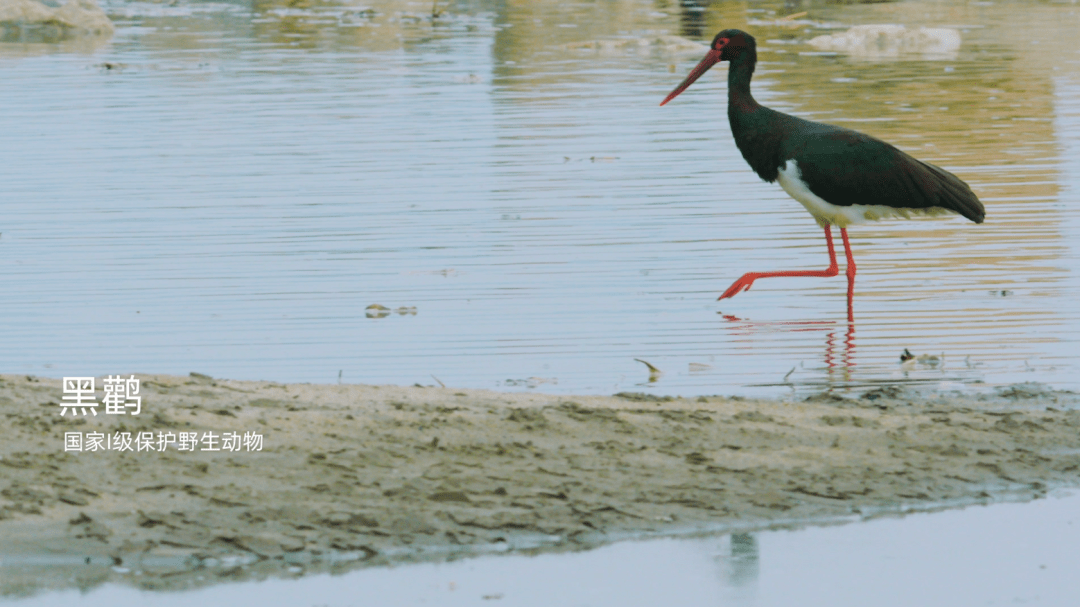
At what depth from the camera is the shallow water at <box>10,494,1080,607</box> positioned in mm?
5266

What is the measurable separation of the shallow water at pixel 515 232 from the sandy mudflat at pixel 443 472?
1049 millimetres

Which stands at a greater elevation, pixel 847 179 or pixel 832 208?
pixel 847 179

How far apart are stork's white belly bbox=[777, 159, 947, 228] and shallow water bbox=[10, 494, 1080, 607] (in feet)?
16.3

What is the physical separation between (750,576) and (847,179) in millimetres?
5555

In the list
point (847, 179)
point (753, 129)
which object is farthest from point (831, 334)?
point (753, 129)

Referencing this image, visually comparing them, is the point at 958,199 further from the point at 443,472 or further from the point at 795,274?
the point at 443,472

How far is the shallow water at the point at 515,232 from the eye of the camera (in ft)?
30.1

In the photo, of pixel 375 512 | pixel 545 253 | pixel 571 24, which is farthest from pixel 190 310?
pixel 571 24

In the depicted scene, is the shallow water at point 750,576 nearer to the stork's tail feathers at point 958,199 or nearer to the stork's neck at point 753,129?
the stork's tail feathers at point 958,199

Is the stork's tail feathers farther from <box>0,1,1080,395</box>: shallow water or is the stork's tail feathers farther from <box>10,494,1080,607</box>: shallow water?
<box>10,494,1080,607</box>: shallow water

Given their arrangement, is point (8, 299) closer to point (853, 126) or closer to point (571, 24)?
point (853, 126)

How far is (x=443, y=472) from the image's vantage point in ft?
20.9

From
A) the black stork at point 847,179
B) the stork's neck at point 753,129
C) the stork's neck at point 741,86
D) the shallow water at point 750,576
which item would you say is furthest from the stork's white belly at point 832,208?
the shallow water at point 750,576

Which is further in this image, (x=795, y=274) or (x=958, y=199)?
(x=795, y=274)
